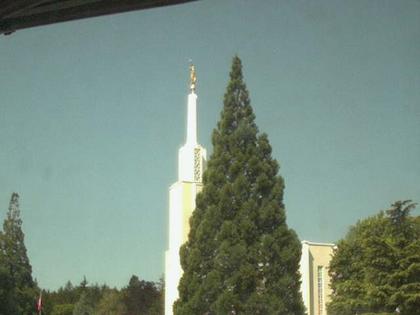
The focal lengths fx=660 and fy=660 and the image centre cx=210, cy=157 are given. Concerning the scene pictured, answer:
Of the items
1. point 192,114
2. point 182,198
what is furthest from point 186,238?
point 192,114

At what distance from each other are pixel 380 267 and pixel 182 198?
10.7 meters

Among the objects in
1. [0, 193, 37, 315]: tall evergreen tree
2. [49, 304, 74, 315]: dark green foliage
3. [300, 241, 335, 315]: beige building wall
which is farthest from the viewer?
[49, 304, 74, 315]: dark green foliage

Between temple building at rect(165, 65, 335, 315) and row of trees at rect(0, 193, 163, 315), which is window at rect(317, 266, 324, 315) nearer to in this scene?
temple building at rect(165, 65, 335, 315)

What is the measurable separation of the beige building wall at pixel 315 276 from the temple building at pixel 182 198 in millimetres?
6727

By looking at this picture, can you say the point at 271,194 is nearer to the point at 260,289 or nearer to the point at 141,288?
the point at 260,289

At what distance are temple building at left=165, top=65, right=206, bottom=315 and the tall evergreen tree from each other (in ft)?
55.0

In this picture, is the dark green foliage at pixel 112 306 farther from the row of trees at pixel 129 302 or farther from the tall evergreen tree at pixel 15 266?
the tall evergreen tree at pixel 15 266

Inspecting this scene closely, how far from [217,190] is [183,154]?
31.8 feet

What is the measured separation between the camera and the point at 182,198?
3528cm

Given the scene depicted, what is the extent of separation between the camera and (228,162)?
27.4 m

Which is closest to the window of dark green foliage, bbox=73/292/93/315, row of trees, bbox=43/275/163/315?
row of trees, bbox=43/275/163/315

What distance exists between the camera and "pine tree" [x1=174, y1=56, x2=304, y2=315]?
25203 millimetres

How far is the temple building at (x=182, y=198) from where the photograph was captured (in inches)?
1384

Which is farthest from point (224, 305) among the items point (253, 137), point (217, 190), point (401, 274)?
point (401, 274)
